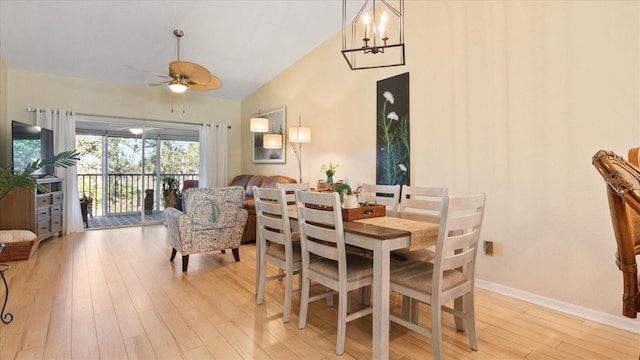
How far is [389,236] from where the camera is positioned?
1.71 m

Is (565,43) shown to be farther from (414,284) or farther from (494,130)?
(414,284)

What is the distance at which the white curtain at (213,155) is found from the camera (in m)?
6.73

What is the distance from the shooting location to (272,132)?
240 inches

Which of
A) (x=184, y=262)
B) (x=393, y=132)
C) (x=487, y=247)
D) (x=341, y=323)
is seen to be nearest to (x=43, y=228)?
(x=184, y=262)

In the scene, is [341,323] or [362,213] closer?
[341,323]

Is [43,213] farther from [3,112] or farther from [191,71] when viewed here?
[191,71]

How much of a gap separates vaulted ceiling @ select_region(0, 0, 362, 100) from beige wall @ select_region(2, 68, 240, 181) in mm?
184

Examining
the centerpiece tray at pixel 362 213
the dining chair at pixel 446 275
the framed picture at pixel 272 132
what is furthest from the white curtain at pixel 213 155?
the dining chair at pixel 446 275

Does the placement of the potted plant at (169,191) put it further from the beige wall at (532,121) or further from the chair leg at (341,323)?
the chair leg at (341,323)

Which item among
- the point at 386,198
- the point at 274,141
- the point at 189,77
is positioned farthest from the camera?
the point at 274,141

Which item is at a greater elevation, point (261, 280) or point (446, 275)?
point (446, 275)

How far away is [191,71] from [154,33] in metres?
1.21

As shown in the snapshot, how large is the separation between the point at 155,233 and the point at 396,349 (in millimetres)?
4867

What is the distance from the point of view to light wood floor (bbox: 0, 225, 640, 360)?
193 centimetres
